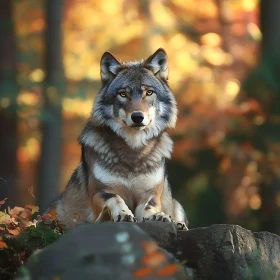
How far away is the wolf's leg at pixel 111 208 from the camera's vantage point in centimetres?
792

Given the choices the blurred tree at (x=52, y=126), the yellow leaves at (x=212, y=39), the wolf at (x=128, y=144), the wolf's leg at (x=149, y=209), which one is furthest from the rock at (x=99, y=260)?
the yellow leaves at (x=212, y=39)

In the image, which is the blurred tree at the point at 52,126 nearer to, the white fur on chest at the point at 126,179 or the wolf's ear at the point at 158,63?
the wolf's ear at the point at 158,63

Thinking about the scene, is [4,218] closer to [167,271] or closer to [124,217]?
[124,217]

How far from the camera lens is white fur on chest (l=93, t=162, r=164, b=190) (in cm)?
882

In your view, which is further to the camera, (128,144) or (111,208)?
(128,144)

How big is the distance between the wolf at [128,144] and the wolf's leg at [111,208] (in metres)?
0.01

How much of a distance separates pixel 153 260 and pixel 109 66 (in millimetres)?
4051

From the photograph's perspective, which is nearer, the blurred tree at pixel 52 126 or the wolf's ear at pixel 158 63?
the wolf's ear at pixel 158 63

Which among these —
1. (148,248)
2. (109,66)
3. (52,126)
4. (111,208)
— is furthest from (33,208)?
(52,126)

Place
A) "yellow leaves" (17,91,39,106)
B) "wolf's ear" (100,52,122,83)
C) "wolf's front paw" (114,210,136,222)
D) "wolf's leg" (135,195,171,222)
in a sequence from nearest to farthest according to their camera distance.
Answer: "wolf's front paw" (114,210,136,222), "wolf's leg" (135,195,171,222), "wolf's ear" (100,52,122,83), "yellow leaves" (17,91,39,106)

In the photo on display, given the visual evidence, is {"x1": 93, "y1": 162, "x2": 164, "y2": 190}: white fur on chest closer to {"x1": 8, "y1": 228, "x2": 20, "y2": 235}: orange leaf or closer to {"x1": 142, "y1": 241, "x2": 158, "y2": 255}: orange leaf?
{"x1": 8, "y1": 228, "x2": 20, "y2": 235}: orange leaf

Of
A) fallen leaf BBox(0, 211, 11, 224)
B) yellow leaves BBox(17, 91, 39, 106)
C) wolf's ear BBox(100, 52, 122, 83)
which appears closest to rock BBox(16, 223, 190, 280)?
fallen leaf BBox(0, 211, 11, 224)

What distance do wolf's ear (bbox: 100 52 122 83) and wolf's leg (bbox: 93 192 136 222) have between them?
151 cm

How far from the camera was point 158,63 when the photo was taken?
9.38 m
